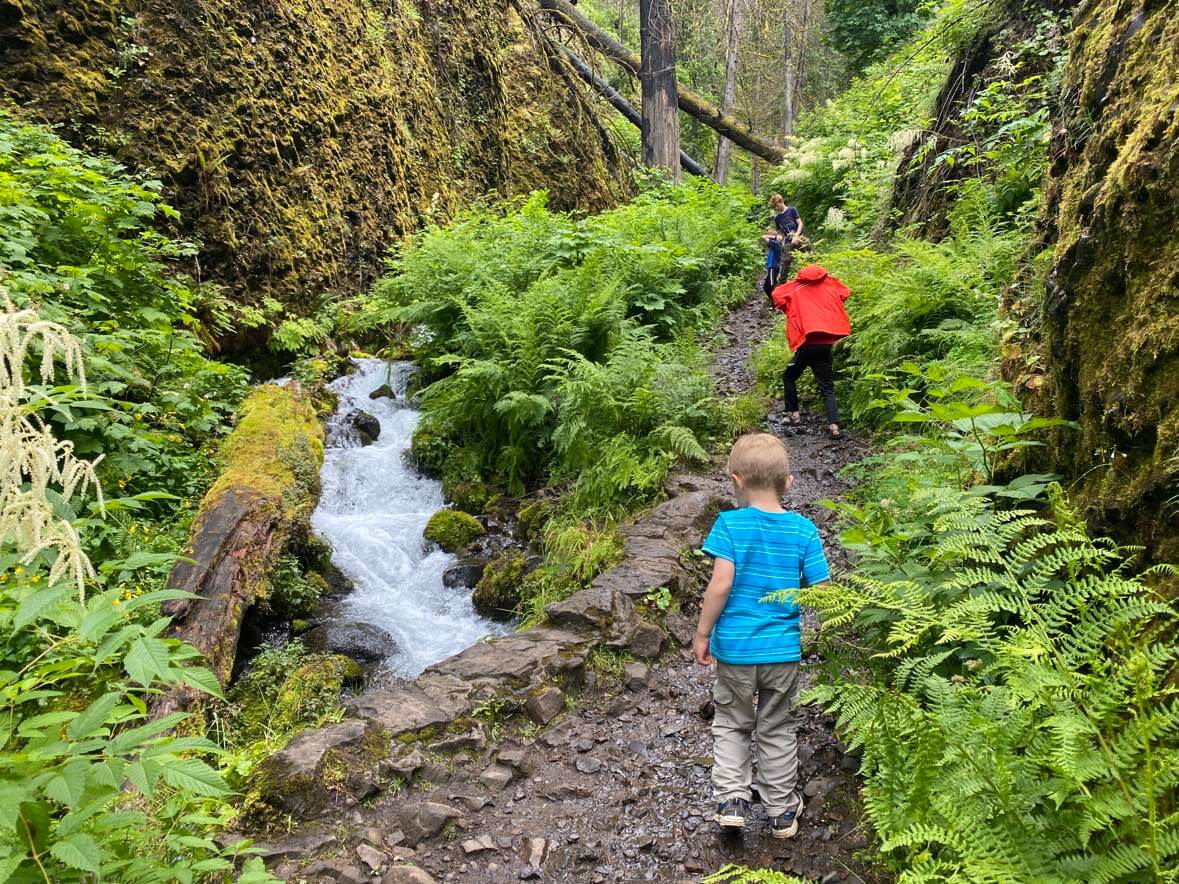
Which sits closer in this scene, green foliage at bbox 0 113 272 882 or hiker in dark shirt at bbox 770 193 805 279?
green foliage at bbox 0 113 272 882

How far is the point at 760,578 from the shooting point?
311 cm

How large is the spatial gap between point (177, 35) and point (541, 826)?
1067cm

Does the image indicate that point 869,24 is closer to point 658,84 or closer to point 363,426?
point 658,84

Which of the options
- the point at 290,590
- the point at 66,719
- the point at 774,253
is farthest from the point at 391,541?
the point at 774,253

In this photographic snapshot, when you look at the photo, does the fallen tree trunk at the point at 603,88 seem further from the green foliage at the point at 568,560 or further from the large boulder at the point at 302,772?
the large boulder at the point at 302,772

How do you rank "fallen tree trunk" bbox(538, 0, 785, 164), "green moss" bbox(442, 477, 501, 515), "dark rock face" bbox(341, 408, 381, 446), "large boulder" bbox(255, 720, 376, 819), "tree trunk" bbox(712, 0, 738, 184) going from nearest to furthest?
1. "large boulder" bbox(255, 720, 376, 819)
2. "green moss" bbox(442, 477, 501, 515)
3. "dark rock face" bbox(341, 408, 381, 446)
4. "tree trunk" bbox(712, 0, 738, 184)
5. "fallen tree trunk" bbox(538, 0, 785, 164)

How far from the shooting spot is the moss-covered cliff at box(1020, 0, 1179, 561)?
2.58 m

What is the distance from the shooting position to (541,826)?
3.58m

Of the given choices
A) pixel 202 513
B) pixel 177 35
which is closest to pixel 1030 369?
pixel 202 513

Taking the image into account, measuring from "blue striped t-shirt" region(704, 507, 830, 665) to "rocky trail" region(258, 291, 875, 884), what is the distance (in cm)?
88

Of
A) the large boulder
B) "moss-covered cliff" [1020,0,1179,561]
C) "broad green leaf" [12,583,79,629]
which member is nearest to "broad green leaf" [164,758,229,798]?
"broad green leaf" [12,583,79,629]

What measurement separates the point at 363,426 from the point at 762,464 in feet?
21.6

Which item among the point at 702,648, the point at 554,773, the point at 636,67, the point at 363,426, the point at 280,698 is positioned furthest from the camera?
the point at 636,67

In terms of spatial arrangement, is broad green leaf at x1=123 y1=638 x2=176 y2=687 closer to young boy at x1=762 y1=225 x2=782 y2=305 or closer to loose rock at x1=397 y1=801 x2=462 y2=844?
loose rock at x1=397 y1=801 x2=462 y2=844
